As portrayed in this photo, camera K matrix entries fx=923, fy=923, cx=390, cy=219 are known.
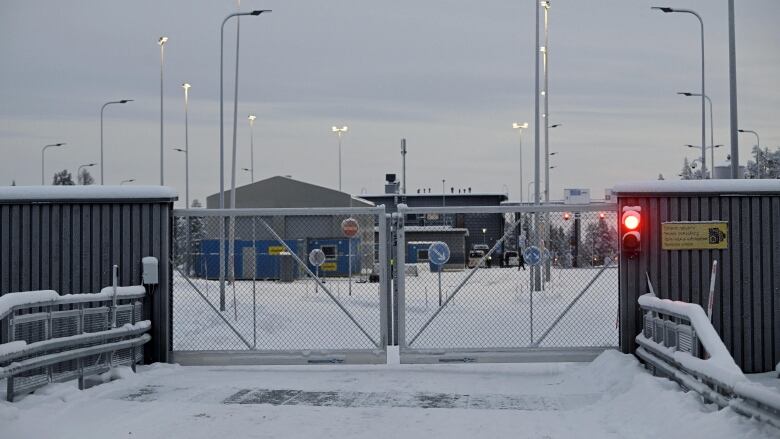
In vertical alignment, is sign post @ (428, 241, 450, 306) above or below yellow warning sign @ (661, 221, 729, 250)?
below

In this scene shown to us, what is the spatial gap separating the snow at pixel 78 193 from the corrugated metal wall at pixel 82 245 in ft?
0.31

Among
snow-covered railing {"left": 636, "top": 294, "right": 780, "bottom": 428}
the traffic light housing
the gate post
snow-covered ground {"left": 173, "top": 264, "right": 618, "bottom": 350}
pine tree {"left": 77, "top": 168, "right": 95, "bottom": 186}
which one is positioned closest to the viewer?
snow-covered railing {"left": 636, "top": 294, "right": 780, "bottom": 428}

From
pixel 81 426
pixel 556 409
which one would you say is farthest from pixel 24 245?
pixel 556 409

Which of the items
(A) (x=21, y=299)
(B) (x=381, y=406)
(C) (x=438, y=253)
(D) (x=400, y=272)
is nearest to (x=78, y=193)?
(A) (x=21, y=299)

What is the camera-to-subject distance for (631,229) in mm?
13727

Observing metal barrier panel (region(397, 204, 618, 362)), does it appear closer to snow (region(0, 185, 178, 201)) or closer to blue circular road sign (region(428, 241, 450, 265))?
blue circular road sign (region(428, 241, 450, 265))

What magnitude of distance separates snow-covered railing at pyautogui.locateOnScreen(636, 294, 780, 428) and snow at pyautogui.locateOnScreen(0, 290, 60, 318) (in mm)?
7550

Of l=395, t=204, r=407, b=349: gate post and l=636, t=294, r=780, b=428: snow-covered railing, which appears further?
l=395, t=204, r=407, b=349: gate post

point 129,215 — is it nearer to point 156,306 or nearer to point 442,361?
point 156,306

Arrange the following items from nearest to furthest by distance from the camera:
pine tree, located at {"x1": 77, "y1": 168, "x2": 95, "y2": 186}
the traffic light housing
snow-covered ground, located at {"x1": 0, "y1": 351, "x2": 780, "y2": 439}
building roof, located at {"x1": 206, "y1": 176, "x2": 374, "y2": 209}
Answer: snow-covered ground, located at {"x1": 0, "y1": 351, "x2": 780, "y2": 439}, the traffic light housing, building roof, located at {"x1": 206, "y1": 176, "x2": 374, "y2": 209}, pine tree, located at {"x1": 77, "y1": 168, "x2": 95, "y2": 186}

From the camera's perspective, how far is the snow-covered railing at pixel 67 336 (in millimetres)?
10523

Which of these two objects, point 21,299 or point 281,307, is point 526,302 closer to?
point 281,307

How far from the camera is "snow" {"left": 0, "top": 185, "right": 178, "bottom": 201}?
557 inches

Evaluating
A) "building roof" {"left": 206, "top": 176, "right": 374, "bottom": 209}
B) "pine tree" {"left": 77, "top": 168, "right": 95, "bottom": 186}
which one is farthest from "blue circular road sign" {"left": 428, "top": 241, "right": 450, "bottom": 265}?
"pine tree" {"left": 77, "top": 168, "right": 95, "bottom": 186}
